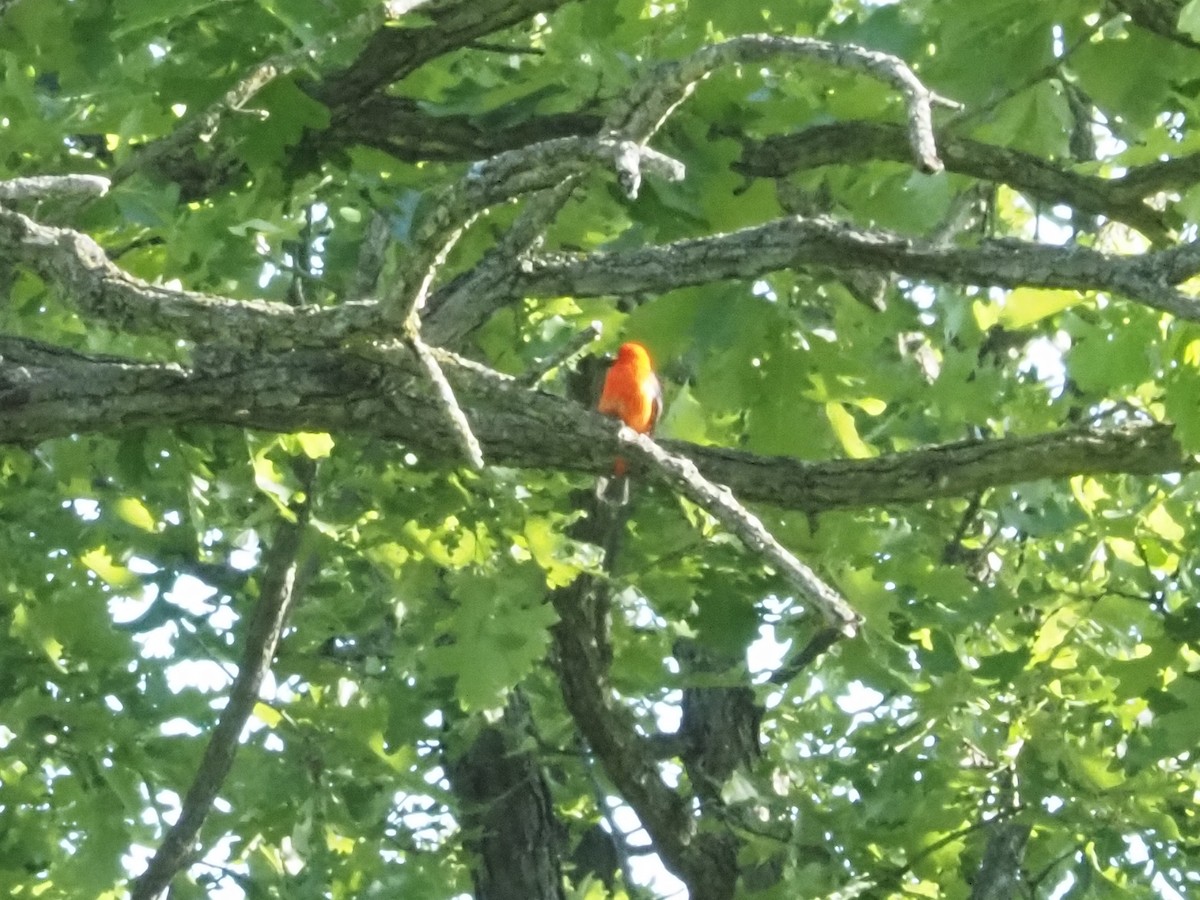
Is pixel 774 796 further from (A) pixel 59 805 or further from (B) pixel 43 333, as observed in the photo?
(B) pixel 43 333

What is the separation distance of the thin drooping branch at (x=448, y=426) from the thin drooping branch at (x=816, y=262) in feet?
0.81

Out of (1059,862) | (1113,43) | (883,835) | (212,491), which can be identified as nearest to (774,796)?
(883,835)

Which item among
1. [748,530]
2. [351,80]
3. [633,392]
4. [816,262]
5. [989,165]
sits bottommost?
[748,530]

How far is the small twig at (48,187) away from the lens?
2348 mm

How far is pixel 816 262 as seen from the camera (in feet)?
9.95

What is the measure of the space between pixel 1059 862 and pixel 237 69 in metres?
4.00

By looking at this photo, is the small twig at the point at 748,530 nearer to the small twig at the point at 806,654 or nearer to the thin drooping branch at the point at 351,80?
the thin drooping branch at the point at 351,80

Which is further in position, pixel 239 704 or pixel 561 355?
pixel 239 704

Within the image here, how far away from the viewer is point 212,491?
206 inches

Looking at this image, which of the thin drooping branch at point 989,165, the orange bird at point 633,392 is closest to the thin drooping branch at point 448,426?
the thin drooping branch at point 989,165

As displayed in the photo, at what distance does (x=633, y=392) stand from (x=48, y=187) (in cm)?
385

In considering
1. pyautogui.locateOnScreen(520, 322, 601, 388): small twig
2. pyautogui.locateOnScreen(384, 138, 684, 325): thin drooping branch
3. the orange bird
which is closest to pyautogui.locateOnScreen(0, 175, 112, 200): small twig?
pyautogui.locateOnScreen(384, 138, 684, 325): thin drooping branch

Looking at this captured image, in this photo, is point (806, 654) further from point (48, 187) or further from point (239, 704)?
point (48, 187)

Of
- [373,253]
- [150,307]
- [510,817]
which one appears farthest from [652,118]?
[510,817]
